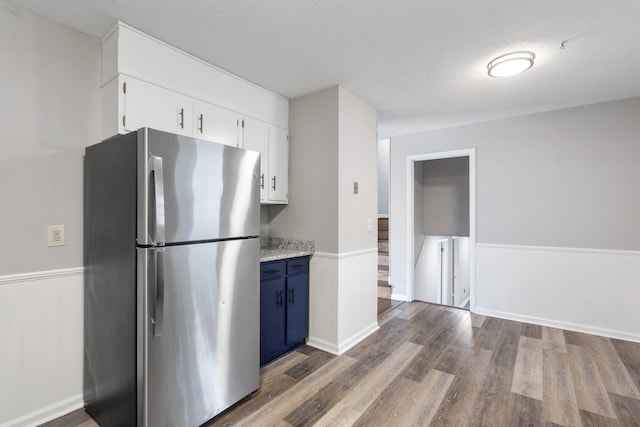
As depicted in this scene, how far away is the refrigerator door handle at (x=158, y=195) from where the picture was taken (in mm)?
1534

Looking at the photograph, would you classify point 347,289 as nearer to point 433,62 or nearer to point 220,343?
point 220,343

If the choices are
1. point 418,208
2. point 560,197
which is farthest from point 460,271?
point 560,197

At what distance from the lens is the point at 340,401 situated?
6.79ft

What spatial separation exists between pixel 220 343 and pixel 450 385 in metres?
1.71

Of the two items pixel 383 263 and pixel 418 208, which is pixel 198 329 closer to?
pixel 418 208

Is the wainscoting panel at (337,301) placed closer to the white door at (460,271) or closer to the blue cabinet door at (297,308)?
the blue cabinet door at (297,308)

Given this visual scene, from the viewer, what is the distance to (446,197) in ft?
15.4

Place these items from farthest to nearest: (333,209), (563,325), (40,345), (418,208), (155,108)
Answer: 1. (418,208)
2. (563,325)
3. (333,209)
4. (155,108)
5. (40,345)

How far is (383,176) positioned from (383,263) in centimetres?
243

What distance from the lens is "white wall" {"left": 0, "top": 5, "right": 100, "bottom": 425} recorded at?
174 centimetres

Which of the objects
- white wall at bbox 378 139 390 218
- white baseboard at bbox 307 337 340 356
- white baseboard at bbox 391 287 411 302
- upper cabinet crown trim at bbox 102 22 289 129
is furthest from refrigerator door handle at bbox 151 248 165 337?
white wall at bbox 378 139 390 218

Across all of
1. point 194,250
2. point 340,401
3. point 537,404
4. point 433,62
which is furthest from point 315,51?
point 537,404

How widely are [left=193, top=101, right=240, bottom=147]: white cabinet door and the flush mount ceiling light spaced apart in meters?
2.12

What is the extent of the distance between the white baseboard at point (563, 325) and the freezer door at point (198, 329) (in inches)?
122
